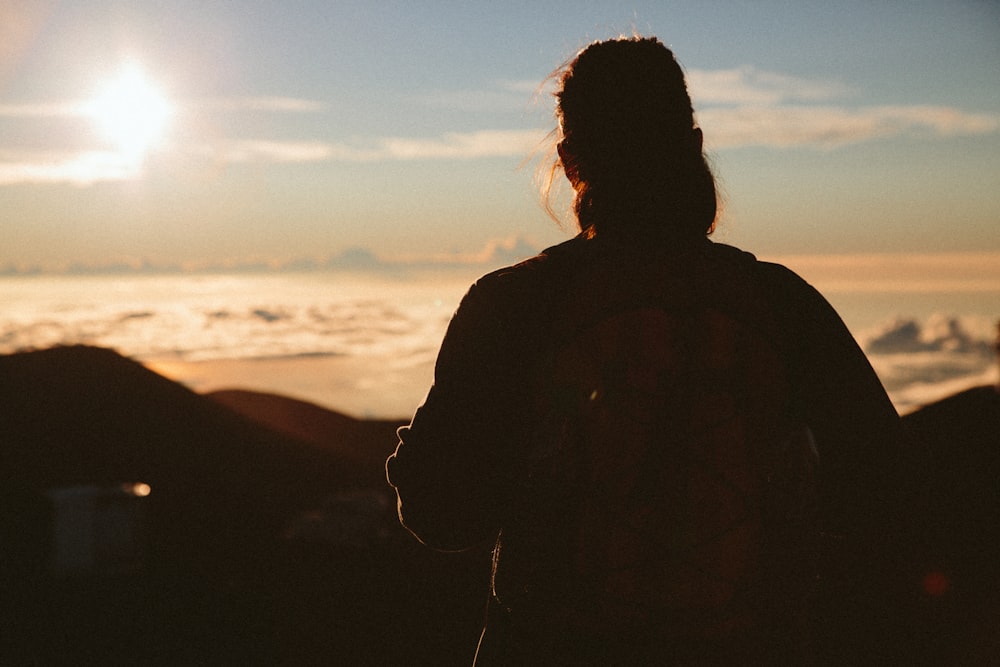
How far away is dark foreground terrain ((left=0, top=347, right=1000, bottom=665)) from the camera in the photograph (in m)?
12.5

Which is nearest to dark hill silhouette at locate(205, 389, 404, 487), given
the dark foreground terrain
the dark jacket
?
the dark foreground terrain

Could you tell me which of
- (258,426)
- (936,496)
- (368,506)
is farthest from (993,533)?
(258,426)

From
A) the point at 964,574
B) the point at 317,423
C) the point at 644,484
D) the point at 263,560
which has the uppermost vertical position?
the point at 644,484

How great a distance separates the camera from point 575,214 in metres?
1.93

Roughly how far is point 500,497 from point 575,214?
2.01ft

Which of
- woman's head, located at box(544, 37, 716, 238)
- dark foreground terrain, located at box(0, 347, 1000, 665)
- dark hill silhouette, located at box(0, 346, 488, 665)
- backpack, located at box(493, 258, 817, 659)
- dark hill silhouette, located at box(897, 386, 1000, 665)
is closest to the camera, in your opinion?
backpack, located at box(493, 258, 817, 659)

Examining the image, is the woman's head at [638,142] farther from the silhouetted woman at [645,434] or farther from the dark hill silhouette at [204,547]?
the dark hill silhouette at [204,547]

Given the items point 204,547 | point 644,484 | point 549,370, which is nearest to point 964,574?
point 644,484

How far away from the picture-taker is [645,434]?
5.45 feet

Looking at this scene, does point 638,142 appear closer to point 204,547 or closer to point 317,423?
point 204,547

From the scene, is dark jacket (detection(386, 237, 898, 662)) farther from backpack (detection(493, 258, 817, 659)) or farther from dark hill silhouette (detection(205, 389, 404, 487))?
dark hill silhouette (detection(205, 389, 404, 487))

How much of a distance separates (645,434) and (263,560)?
75.2 feet

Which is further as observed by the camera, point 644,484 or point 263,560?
point 263,560

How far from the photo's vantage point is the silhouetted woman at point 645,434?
1657mm
